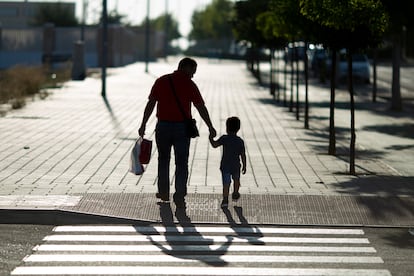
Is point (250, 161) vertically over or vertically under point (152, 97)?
under

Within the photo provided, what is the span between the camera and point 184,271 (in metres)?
8.70

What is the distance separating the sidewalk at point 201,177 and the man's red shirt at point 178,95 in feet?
3.39

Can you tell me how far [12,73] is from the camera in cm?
4031

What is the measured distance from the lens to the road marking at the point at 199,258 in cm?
913

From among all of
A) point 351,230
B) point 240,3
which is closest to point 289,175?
point 351,230

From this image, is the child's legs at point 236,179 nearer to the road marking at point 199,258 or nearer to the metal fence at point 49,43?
the road marking at point 199,258

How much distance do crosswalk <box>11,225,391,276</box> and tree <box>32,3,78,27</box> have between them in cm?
9512

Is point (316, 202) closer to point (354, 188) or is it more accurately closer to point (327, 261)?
point (354, 188)

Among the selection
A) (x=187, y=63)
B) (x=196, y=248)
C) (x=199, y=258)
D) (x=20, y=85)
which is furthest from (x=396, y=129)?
(x=199, y=258)

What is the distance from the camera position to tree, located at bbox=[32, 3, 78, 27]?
105m

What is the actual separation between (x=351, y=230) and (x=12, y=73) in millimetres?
30804

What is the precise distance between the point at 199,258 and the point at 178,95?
9.62 ft

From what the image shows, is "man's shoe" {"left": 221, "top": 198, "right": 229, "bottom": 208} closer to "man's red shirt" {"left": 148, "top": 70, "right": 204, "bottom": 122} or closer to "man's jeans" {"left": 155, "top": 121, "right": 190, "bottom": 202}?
"man's jeans" {"left": 155, "top": 121, "right": 190, "bottom": 202}

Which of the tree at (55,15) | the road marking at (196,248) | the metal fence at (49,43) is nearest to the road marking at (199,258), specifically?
the road marking at (196,248)
